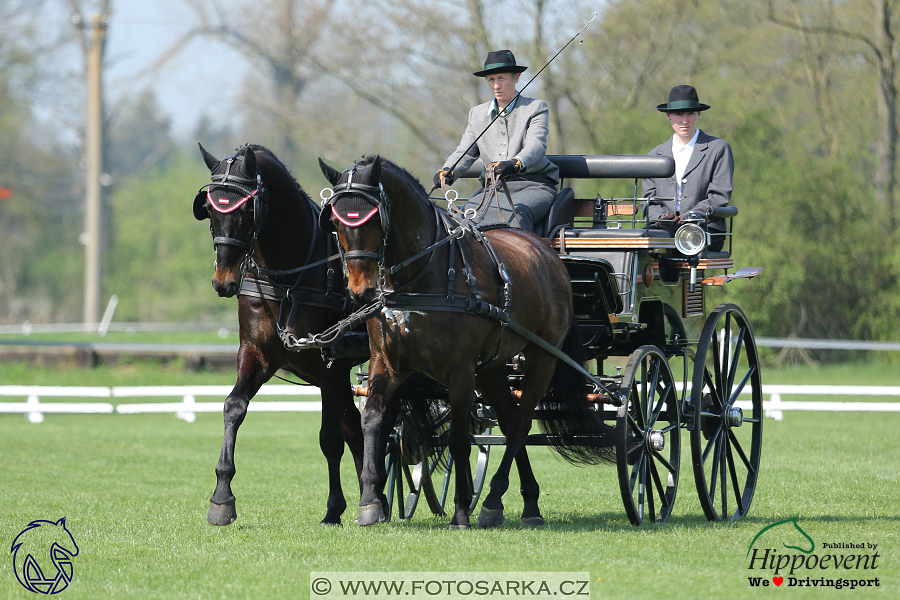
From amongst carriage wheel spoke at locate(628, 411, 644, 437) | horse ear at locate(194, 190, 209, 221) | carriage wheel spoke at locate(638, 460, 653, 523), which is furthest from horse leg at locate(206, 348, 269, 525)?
carriage wheel spoke at locate(638, 460, 653, 523)

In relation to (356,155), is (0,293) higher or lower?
lower

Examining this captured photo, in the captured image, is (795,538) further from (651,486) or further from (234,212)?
(234,212)

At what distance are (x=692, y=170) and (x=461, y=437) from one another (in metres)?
3.18

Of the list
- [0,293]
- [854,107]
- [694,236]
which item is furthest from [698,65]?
[0,293]

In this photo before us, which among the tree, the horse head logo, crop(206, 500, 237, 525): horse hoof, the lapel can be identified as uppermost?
the tree

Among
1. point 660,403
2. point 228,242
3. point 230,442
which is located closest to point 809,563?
point 660,403

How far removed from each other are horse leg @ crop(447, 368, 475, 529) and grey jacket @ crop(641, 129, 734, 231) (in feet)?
9.04

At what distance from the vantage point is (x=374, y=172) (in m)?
5.46

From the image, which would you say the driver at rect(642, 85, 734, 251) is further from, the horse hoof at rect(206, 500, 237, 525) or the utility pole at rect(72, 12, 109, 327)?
the utility pole at rect(72, 12, 109, 327)

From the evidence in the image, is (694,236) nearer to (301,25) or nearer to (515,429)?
(515,429)

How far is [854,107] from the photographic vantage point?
73.6 feet

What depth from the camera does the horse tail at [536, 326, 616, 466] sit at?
6.68m

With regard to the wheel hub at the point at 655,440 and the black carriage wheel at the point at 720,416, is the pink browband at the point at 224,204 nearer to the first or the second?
the wheel hub at the point at 655,440

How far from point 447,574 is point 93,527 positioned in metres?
2.74
